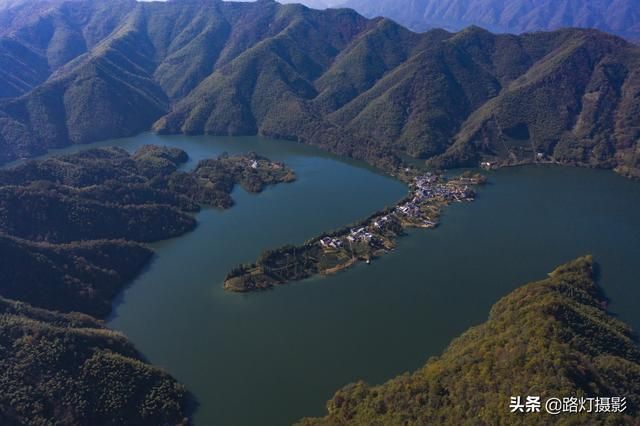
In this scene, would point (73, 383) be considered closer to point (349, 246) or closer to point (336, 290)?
point (336, 290)

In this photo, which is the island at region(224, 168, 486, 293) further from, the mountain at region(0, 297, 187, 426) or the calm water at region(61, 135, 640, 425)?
the mountain at region(0, 297, 187, 426)

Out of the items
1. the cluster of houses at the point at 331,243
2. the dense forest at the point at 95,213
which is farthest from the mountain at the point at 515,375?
the dense forest at the point at 95,213

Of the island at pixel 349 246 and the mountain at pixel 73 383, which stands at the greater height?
the mountain at pixel 73 383

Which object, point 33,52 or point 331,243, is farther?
point 33,52

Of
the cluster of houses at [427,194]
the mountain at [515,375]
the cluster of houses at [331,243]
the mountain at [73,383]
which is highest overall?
the mountain at [515,375]

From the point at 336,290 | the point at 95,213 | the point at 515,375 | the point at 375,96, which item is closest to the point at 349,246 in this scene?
the point at 336,290

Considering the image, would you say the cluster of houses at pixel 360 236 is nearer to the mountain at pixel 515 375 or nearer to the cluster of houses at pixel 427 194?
the cluster of houses at pixel 427 194
